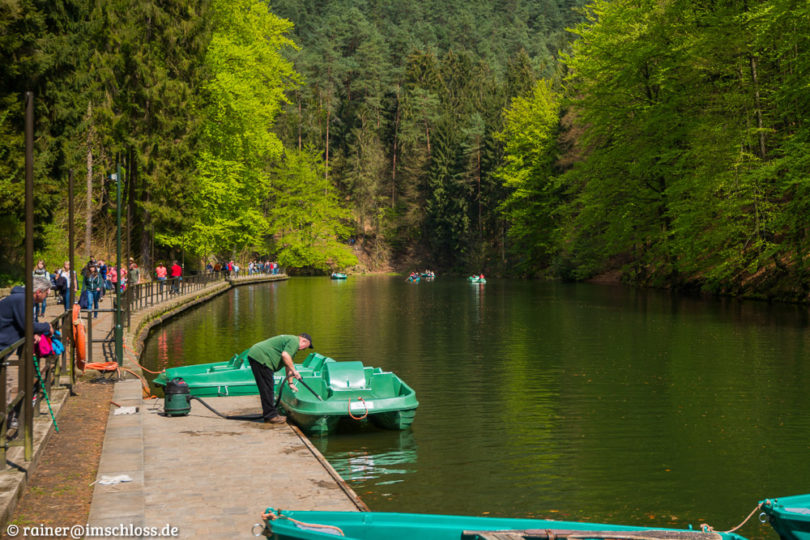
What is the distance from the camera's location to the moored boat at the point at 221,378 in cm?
1600

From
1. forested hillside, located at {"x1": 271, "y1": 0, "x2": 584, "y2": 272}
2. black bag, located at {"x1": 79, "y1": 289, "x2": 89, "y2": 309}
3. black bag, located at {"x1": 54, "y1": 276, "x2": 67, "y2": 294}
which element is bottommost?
black bag, located at {"x1": 79, "y1": 289, "x2": 89, "y2": 309}

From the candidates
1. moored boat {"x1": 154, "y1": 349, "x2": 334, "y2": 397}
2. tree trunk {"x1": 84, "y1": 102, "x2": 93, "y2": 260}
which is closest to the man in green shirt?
moored boat {"x1": 154, "y1": 349, "x2": 334, "y2": 397}

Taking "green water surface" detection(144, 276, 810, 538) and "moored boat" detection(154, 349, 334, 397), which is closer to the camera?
"green water surface" detection(144, 276, 810, 538)

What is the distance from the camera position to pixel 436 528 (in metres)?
6.72

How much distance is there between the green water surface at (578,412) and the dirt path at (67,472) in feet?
10.6

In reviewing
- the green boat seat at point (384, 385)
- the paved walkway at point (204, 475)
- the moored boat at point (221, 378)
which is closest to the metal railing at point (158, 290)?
the moored boat at point (221, 378)

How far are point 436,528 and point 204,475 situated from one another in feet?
12.5

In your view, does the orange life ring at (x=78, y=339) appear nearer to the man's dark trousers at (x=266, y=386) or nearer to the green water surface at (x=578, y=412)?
the man's dark trousers at (x=266, y=386)

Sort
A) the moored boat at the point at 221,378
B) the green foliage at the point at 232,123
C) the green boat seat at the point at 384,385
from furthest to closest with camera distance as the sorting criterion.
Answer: the green foliage at the point at 232,123
the moored boat at the point at 221,378
the green boat seat at the point at 384,385

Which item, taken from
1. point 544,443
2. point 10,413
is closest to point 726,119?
point 544,443

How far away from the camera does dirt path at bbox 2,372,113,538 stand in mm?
7551

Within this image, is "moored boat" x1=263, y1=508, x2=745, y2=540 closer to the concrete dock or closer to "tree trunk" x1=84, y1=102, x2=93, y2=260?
the concrete dock

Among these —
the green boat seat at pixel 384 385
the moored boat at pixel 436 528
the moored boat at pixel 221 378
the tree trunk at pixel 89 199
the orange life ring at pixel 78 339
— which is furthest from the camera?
the tree trunk at pixel 89 199

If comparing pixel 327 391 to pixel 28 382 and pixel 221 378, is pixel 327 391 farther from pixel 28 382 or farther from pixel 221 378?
pixel 28 382
